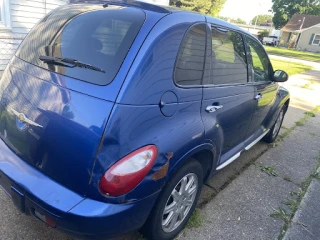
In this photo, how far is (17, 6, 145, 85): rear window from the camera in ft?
6.27

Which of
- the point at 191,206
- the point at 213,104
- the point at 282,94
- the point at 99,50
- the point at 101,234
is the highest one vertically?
the point at 99,50

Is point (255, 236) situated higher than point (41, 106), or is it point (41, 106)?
point (41, 106)

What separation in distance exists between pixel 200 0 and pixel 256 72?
3315 centimetres

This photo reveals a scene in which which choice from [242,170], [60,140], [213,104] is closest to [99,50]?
[60,140]

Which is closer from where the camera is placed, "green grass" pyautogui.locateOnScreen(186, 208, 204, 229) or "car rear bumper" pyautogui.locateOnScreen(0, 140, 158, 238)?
"car rear bumper" pyautogui.locateOnScreen(0, 140, 158, 238)

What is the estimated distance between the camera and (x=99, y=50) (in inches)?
80.4

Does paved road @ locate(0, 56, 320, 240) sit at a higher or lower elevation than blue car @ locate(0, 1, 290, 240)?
lower

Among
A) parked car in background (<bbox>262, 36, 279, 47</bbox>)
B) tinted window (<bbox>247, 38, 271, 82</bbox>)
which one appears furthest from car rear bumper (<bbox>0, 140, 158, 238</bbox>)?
parked car in background (<bbox>262, 36, 279, 47</bbox>)

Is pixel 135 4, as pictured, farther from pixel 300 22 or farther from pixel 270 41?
pixel 300 22

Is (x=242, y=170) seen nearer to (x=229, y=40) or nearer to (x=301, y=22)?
(x=229, y=40)

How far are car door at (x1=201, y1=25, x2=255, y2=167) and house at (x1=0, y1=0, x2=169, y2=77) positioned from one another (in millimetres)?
5931

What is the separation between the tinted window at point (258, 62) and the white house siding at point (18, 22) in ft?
19.5

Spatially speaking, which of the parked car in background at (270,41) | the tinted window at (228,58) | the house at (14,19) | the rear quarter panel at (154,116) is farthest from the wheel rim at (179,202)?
the parked car in background at (270,41)

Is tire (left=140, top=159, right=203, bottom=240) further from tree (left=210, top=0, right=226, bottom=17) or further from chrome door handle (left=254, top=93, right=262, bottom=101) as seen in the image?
tree (left=210, top=0, right=226, bottom=17)
